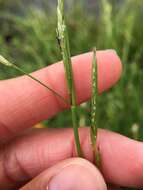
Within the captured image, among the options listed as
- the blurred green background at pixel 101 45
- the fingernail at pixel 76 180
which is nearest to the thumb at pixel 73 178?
the fingernail at pixel 76 180

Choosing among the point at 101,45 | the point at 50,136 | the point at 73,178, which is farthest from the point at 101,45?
the point at 73,178

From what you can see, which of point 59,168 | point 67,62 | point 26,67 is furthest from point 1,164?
point 26,67

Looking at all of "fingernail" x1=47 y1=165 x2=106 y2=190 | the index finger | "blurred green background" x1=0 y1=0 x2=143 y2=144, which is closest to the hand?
the index finger

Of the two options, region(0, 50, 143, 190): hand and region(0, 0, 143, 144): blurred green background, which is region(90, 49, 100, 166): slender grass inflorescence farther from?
region(0, 0, 143, 144): blurred green background

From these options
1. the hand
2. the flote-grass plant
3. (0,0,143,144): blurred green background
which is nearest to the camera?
the flote-grass plant

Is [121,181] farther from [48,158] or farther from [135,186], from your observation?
[48,158]
